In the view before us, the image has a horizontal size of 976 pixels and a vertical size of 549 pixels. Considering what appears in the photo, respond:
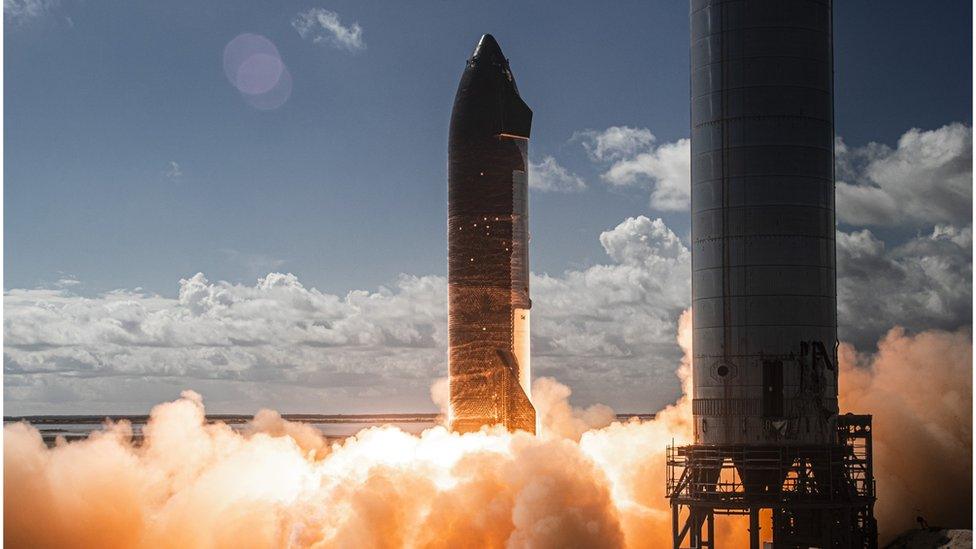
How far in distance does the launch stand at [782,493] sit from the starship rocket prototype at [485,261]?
28.7 feet

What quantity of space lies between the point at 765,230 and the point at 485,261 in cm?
1308

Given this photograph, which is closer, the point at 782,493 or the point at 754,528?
the point at 782,493

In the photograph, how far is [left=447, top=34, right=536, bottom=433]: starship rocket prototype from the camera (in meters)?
65.1

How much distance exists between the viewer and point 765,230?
61.2m

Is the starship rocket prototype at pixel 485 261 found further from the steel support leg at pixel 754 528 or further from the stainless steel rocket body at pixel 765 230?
the steel support leg at pixel 754 528

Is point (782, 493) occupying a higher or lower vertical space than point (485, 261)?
lower

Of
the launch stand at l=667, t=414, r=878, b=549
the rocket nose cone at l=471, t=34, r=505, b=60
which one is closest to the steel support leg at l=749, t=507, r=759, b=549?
the launch stand at l=667, t=414, r=878, b=549

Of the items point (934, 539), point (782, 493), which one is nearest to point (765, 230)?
point (782, 493)

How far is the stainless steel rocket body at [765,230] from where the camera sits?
60781 mm

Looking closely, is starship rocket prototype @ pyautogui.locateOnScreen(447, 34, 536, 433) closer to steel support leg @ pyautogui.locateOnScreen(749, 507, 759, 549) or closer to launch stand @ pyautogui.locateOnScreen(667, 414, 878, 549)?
launch stand @ pyautogui.locateOnScreen(667, 414, 878, 549)

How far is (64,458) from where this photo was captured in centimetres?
7769

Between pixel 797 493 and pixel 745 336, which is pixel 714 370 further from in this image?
pixel 797 493

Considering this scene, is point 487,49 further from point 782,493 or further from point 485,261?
point 782,493

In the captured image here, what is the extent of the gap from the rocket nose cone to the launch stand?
811 inches
